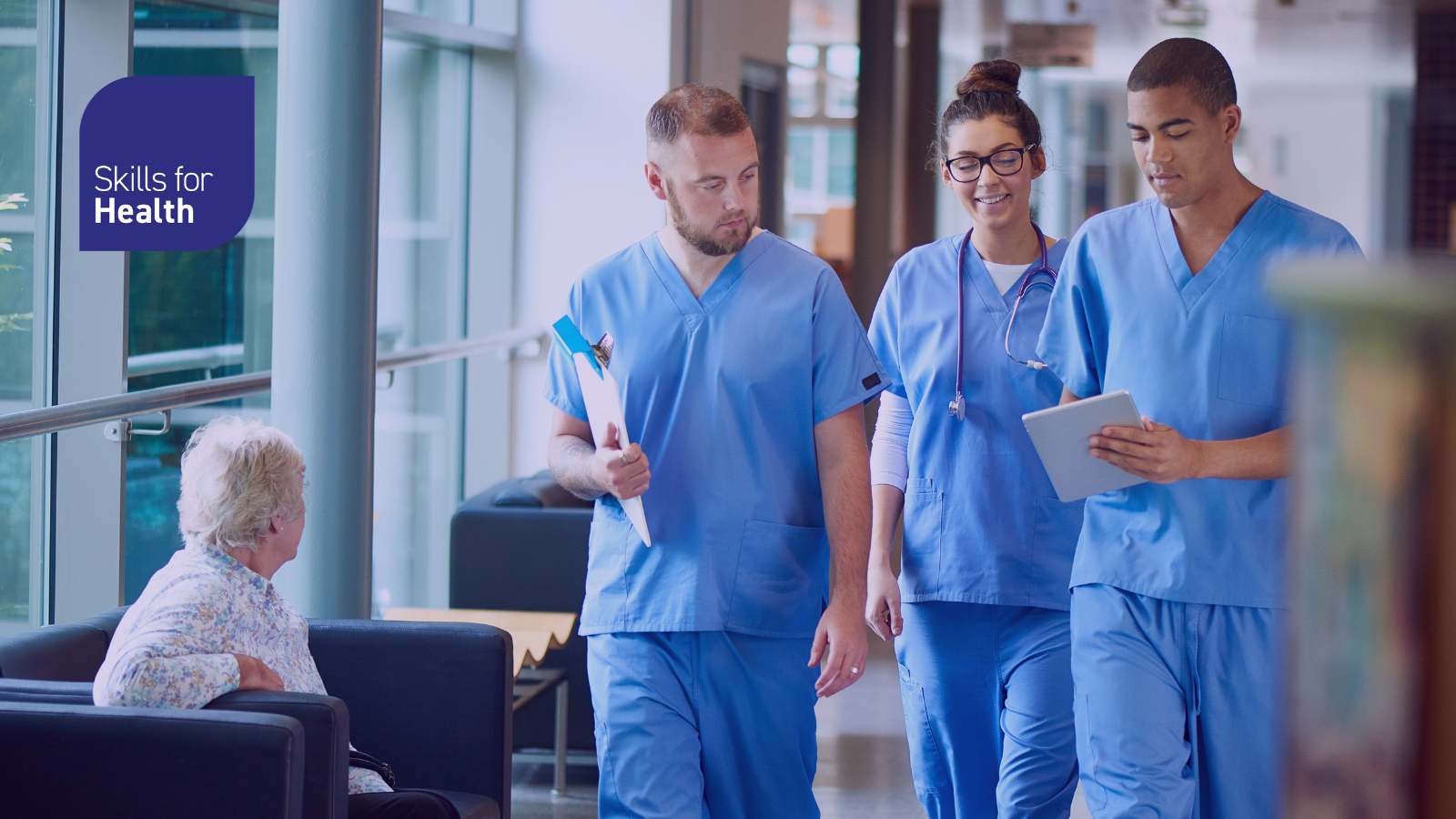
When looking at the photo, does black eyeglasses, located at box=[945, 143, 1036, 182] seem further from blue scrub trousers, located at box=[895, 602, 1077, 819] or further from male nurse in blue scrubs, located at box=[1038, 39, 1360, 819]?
blue scrub trousers, located at box=[895, 602, 1077, 819]

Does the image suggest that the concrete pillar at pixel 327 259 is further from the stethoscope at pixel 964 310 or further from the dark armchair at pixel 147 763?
the stethoscope at pixel 964 310

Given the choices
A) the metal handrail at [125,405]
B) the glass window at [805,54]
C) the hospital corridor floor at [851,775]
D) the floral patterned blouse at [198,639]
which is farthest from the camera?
the glass window at [805,54]

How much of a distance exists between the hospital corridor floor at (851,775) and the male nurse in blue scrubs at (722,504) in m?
1.34

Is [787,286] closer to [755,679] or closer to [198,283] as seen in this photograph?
[755,679]

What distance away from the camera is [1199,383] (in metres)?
2.03

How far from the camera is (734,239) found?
2125mm

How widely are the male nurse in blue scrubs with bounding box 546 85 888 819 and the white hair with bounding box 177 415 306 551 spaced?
415 mm

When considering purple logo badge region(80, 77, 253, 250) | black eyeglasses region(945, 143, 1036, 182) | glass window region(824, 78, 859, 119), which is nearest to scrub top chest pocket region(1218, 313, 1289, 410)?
black eyeglasses region(945, 143, 1036, 182)

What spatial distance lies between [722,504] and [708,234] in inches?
16.1

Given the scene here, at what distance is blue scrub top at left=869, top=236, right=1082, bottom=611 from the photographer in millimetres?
2496

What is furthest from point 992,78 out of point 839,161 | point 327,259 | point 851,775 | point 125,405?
point 839,161

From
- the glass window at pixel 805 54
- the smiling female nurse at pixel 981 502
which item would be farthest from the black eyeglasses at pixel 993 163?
the glass window at pixel 805 54

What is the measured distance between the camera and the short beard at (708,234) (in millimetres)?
2123

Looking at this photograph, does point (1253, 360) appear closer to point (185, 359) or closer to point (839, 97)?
point (185, 359)
